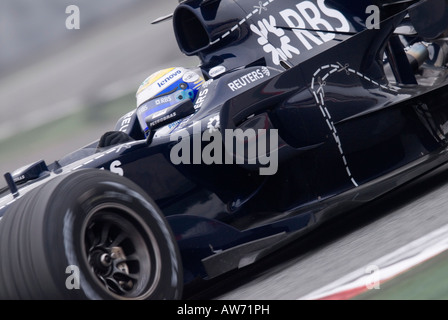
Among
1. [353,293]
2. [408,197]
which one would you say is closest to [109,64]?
[408,197]

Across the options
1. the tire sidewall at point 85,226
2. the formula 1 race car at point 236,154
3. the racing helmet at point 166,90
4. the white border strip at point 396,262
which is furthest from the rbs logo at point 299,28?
the tire sidewall at point 85,226

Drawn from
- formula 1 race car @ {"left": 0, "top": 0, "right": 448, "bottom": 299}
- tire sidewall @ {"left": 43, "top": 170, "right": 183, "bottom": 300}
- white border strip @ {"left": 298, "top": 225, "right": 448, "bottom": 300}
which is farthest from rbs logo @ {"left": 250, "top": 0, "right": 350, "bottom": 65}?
tire sidewall @ {"left": 43, "top": 170, "right": 183, "bottom": 300}

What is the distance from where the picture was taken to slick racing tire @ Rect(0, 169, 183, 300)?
333 centimetres

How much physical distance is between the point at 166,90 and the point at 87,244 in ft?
6.84

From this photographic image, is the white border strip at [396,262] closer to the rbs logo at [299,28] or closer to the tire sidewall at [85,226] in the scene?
the tire sidewall at [85,226]

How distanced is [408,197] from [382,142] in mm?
556

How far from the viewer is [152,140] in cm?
459

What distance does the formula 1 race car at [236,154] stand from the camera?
142 inches

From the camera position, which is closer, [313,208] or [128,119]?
[313,208]

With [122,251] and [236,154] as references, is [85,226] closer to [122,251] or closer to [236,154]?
[122,251]

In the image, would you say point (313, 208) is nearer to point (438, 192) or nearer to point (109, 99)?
point (438, 192)

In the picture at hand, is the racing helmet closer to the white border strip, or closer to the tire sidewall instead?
the tire sidewall

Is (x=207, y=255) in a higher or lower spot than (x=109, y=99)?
lower

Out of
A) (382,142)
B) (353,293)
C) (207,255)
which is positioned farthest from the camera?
(382,142)
